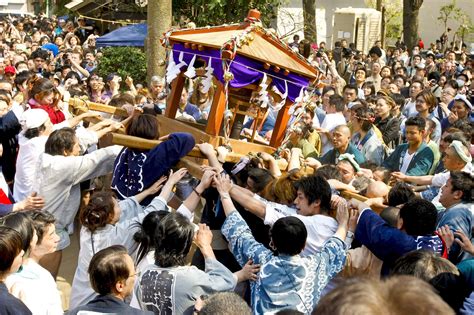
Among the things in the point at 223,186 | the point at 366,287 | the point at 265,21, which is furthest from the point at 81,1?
the point at 366,287

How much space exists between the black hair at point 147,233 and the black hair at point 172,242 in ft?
1.27

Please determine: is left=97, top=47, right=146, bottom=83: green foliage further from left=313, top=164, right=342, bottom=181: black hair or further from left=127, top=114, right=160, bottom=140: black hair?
left=313, top=164, right=342, bottom=181: black hair

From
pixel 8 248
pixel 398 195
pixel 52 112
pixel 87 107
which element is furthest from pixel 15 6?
pixel 8 248

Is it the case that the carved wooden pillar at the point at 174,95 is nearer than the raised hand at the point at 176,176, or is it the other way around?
the raised hand at the point at 176,176

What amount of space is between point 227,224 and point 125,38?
12.6 metres

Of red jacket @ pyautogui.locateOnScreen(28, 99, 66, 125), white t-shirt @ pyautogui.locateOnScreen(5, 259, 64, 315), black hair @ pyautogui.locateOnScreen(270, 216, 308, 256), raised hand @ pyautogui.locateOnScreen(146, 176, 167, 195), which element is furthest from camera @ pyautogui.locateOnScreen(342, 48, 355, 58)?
white t-shirt @ pyautogui.locateOnScreen(5, 259, 64, 315)

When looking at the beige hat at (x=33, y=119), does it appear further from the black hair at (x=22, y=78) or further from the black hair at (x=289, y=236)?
the black hair at (x=289, y=236)

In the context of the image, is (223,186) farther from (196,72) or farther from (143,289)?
(196,72)

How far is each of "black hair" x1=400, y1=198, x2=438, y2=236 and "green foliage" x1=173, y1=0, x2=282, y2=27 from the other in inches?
487

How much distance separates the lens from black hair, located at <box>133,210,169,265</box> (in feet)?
14.8

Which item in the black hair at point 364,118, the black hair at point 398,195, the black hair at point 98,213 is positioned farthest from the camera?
the black hair at point 364,118

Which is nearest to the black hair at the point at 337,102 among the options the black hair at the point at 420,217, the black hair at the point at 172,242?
the black hair at the point at 420,217

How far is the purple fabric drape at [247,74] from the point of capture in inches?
226

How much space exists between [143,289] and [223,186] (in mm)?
1137
